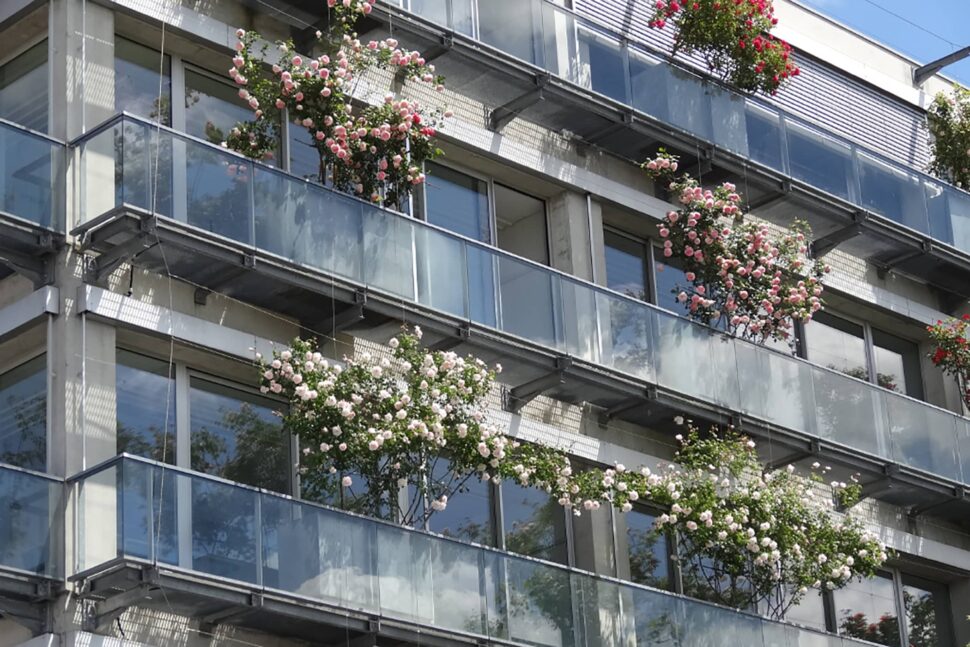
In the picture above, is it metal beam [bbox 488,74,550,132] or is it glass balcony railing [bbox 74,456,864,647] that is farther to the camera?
metal beam [bbox 488,74,550,132]

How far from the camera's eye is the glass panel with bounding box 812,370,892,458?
32.2 metres

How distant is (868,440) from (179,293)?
11016 millimetres

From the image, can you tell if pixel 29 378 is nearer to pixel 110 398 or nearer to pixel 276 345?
pixel 110 398

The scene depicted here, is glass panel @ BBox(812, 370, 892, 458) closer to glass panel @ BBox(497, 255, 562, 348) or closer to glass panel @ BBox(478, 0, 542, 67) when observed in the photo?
glass panel @ BBox(497, 255, 562, 348)

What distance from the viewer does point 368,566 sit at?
2517 centimetres

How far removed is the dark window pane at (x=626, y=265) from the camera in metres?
31.7

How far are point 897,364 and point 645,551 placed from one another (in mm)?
7533

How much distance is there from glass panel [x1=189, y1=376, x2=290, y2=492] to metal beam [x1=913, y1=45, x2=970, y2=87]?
611 inches

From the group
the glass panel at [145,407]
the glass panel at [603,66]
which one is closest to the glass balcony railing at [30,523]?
the glass panel at [145,407]

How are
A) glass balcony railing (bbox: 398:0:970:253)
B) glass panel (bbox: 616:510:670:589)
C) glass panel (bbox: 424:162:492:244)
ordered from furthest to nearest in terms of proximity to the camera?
glass balcony railing (bbox: 398:0:970:253)
glass panel (bbox: 616:510:670:589)
glass panel (bbox: 424:162:492:244)

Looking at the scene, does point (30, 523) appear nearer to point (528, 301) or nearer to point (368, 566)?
point (368, 566)

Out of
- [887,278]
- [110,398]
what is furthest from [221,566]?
[887,278]

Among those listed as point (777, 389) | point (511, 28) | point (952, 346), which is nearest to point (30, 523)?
point (511, 28)

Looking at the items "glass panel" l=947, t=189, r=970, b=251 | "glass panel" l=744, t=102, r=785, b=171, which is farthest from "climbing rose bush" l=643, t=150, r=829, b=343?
"glass panel" l=947, t=189, r=970, b=251
